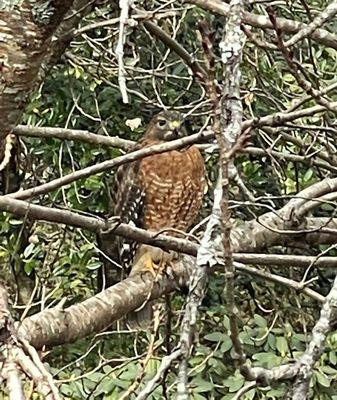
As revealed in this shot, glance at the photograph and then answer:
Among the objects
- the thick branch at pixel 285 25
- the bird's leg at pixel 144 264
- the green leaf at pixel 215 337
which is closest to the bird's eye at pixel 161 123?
the bird's leg at pixel 144 264

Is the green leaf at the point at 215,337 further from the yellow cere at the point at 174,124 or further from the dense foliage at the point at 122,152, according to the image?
the yellow cere at the point at 174,124

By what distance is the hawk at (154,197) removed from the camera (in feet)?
12.3

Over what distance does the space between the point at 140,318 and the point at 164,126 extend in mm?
706

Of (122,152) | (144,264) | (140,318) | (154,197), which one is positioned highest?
(122,152)

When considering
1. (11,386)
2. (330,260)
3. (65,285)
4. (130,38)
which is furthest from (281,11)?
(11,386)

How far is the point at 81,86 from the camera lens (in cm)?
369

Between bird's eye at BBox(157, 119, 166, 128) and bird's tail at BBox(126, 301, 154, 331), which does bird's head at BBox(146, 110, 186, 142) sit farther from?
bird's tail at BBox(126, 301, 154, 331)

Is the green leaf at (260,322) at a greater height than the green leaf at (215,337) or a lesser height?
greater

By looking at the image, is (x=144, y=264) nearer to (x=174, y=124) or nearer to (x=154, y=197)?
(x=154, y=197)

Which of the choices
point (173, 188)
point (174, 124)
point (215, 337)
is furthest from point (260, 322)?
point (173, 188)

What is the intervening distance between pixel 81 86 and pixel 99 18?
0.84 feet

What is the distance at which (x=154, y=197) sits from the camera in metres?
4.05

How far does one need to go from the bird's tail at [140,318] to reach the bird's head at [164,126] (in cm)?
61

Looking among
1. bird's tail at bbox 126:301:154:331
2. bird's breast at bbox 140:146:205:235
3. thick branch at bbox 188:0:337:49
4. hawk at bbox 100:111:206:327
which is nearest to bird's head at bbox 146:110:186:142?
hawk at bbox 100:111:206:327
